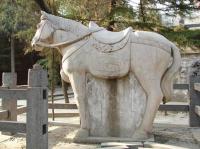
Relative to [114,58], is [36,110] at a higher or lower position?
lower

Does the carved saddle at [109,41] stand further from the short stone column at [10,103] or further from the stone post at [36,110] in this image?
the short stone column at [10,103]

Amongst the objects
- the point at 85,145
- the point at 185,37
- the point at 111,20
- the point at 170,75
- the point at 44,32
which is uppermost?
the point at 111,20

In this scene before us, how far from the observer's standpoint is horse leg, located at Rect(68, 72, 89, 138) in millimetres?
6133

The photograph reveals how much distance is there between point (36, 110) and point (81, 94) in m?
2.00

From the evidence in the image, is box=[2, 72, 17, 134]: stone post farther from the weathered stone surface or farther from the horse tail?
the horse tail

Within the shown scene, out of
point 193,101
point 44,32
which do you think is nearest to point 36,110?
point 44,32

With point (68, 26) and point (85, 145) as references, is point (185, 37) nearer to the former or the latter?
point (68, 26)

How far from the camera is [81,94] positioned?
619cm

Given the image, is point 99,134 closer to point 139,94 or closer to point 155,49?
point 139,94

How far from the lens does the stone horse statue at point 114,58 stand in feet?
19.7

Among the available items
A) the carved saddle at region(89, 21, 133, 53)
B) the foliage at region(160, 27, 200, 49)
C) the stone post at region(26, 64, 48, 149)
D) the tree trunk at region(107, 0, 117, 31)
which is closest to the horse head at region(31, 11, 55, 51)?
the carved saddle at region(89, 21, 133, 53)

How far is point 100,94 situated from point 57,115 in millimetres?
3972

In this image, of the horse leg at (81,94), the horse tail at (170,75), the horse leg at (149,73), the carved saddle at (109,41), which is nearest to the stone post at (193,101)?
the horse tail at (170,75)

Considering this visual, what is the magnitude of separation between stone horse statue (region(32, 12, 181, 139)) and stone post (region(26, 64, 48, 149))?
1868 mm
